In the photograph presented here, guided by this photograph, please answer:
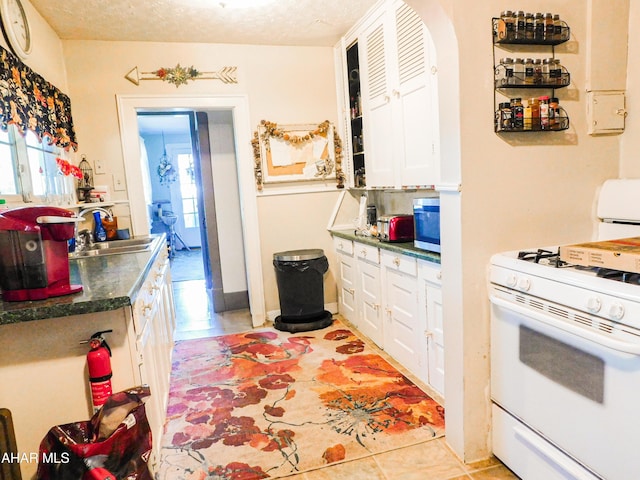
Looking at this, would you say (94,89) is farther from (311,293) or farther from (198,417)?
(198,417)

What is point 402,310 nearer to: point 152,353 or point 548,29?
point 152,353

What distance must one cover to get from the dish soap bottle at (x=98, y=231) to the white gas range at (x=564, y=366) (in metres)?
2.92

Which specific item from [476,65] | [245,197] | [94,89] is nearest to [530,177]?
[476,65]

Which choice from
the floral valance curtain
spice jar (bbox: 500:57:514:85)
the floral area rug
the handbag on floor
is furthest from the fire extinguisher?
spice jar (bbox: 500:57:514:85)

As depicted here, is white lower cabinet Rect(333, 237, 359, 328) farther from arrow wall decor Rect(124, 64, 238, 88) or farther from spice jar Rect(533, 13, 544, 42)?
spice jar Rect(533, 13, 544, 42)

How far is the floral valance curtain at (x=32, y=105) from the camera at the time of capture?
2096 millimetres

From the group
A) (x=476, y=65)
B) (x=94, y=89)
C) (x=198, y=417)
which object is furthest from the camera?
(x=94, y=89)

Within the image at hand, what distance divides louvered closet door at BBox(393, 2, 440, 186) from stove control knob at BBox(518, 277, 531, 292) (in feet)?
3.53

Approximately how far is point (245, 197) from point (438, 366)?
2252 mm

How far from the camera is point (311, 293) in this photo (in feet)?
12.0

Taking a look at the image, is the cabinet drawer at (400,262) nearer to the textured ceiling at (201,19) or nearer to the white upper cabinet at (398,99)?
the white upper cabinet at (398,99)

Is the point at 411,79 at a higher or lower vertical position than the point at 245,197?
higher

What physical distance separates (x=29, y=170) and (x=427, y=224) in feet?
7.78

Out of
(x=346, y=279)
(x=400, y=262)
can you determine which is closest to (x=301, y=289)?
(x=346, y=279)
